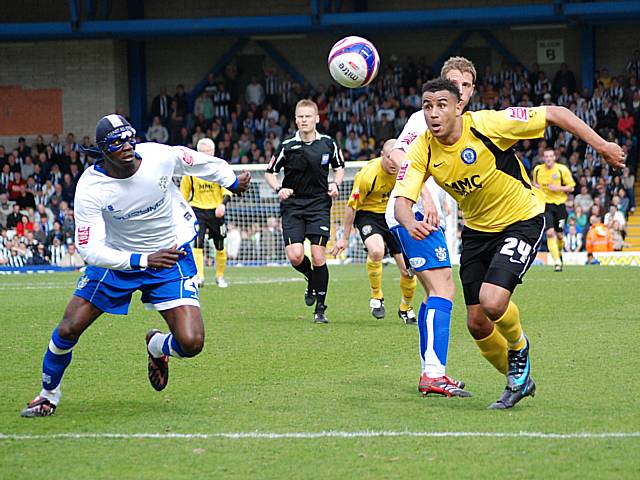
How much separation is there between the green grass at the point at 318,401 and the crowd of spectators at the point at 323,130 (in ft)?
42.8

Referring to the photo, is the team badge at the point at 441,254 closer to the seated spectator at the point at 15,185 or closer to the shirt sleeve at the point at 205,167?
the shirt sleeve at the point at 205,167

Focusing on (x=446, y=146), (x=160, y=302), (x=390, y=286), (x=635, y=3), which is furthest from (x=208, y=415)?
(x=635, y=3)

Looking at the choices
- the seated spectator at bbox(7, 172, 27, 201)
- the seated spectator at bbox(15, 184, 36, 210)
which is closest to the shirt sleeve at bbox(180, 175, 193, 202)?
the seated spectator at bbox(15, 184, 36, 210)

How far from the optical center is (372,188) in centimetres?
1256

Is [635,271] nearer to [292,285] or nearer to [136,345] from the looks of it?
[292,285]

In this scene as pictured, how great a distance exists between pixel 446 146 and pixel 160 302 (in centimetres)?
211

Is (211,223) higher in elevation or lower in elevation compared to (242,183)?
lower

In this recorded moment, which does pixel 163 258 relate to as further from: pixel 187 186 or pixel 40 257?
pixel 40 257

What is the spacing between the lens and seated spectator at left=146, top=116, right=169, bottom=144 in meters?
34.2

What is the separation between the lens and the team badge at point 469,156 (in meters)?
7.04

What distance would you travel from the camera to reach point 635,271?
796 inches

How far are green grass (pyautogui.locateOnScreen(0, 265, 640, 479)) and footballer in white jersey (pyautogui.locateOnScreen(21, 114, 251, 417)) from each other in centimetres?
42

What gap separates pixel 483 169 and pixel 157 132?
1103 inches

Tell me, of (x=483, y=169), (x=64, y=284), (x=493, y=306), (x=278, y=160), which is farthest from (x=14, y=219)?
(x=493, y=306)
